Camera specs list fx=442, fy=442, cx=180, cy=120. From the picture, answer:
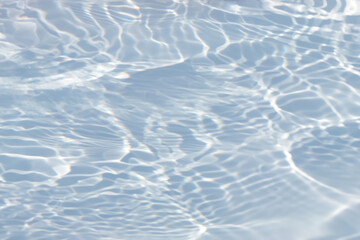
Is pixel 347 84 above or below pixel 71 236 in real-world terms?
above

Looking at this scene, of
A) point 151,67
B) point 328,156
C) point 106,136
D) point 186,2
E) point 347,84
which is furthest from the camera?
point 186,2

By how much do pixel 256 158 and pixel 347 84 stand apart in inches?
41.9

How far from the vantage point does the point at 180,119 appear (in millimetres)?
2893

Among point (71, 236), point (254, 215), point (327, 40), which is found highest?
point (327, 40)

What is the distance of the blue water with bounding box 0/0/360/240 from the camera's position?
7.32ft

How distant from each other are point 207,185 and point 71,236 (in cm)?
76

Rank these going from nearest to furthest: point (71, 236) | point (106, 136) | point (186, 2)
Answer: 1. point (71, 236)
2. point (106, 136)
3. point (186, 2)

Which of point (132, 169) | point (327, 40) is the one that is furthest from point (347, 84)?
point (132, 169)

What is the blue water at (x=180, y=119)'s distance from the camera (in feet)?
7.32

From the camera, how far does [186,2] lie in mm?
4207

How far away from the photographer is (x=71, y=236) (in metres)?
2.14

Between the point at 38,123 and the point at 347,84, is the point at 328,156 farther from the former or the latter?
the point at 38,123

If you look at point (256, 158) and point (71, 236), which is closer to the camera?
point (71, 236)

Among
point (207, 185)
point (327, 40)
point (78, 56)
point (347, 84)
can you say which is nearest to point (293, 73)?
point (347, 84)
